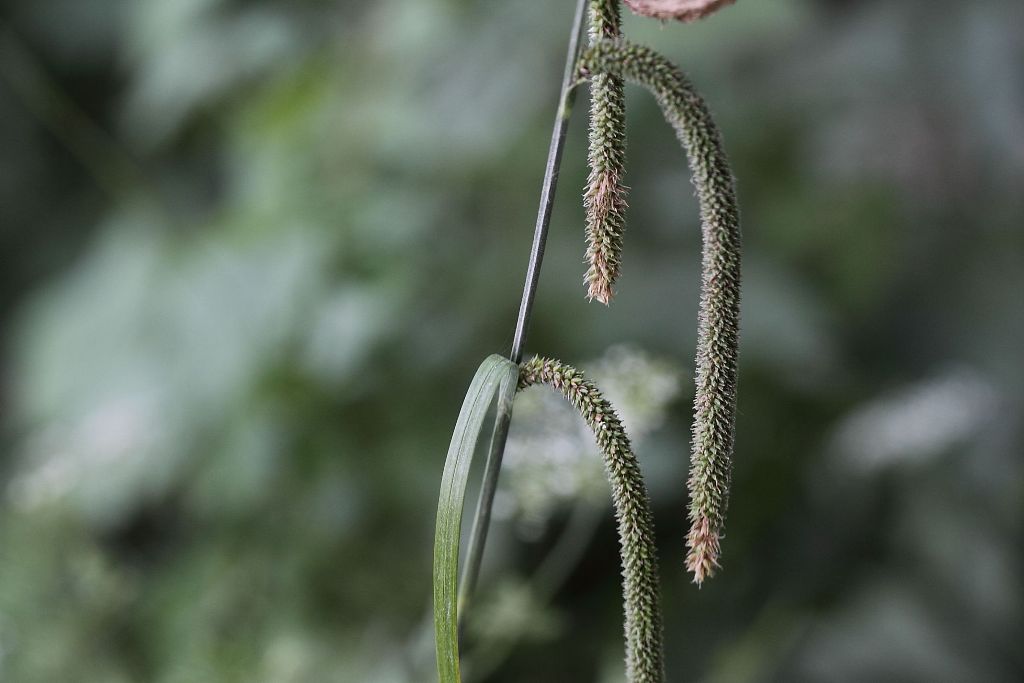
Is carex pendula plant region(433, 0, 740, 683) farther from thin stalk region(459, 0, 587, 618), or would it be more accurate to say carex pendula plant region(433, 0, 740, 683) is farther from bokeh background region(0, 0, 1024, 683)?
bokeh background region(0, 0, 1024, 683)

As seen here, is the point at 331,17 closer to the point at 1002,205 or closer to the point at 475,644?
the point at 475,644

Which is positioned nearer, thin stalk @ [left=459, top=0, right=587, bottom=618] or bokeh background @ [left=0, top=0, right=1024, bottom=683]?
thin stalk @ [left=459, top=0, right=587, bottom=618]

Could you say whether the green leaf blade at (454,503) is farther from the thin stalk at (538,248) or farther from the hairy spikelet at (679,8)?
the hairy spikelet at (679,8)

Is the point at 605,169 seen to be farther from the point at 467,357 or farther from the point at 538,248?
the point at 467,357

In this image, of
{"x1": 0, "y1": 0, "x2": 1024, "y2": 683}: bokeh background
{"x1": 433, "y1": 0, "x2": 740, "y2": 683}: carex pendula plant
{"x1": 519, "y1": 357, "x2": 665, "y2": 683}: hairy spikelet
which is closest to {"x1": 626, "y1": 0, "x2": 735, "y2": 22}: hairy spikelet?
{"x1": 433, "y1": 0, "x2": 740, "y2": 683}: carex pendula plant

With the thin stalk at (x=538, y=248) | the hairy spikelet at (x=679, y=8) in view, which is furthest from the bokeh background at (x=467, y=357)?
the hairy spikelet at (x=679, y=8)
